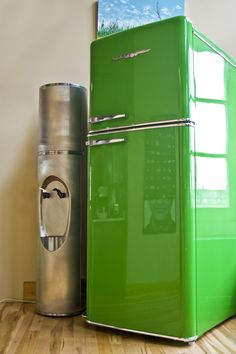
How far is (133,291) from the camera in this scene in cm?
176

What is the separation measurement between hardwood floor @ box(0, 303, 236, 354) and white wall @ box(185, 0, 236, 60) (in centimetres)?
158

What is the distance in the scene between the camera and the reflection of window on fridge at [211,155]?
1.74 meters

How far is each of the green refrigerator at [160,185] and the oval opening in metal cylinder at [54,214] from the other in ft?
0.82

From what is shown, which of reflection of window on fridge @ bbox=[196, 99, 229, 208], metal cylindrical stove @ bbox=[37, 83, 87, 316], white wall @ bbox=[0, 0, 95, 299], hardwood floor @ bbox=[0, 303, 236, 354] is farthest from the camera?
white wall @ bbox=[0, 0, 95, 299]

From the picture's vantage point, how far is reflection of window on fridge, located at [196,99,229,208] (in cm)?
174

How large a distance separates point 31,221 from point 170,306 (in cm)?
109

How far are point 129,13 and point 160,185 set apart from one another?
1268 millimetres

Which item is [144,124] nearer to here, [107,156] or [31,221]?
[107,156]

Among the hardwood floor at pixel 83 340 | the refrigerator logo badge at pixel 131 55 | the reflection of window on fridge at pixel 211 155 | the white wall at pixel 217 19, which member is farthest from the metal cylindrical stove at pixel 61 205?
the white wall at pixel 217 19

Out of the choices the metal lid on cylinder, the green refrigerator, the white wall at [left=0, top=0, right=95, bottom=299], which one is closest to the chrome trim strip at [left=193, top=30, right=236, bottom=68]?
the green refrigerator

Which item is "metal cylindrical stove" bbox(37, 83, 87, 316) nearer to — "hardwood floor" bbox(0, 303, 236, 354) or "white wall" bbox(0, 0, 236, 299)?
"hardwood floor" bbox(0, 303, 236, 354)

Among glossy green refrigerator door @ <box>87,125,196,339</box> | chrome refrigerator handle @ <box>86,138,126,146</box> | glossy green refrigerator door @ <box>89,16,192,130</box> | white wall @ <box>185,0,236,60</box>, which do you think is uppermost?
white wall @ <box>185,0,236,60</box>

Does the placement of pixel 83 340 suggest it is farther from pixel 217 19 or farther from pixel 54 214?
pixel 217 19

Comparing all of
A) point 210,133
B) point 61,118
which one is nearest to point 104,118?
point 61,118
